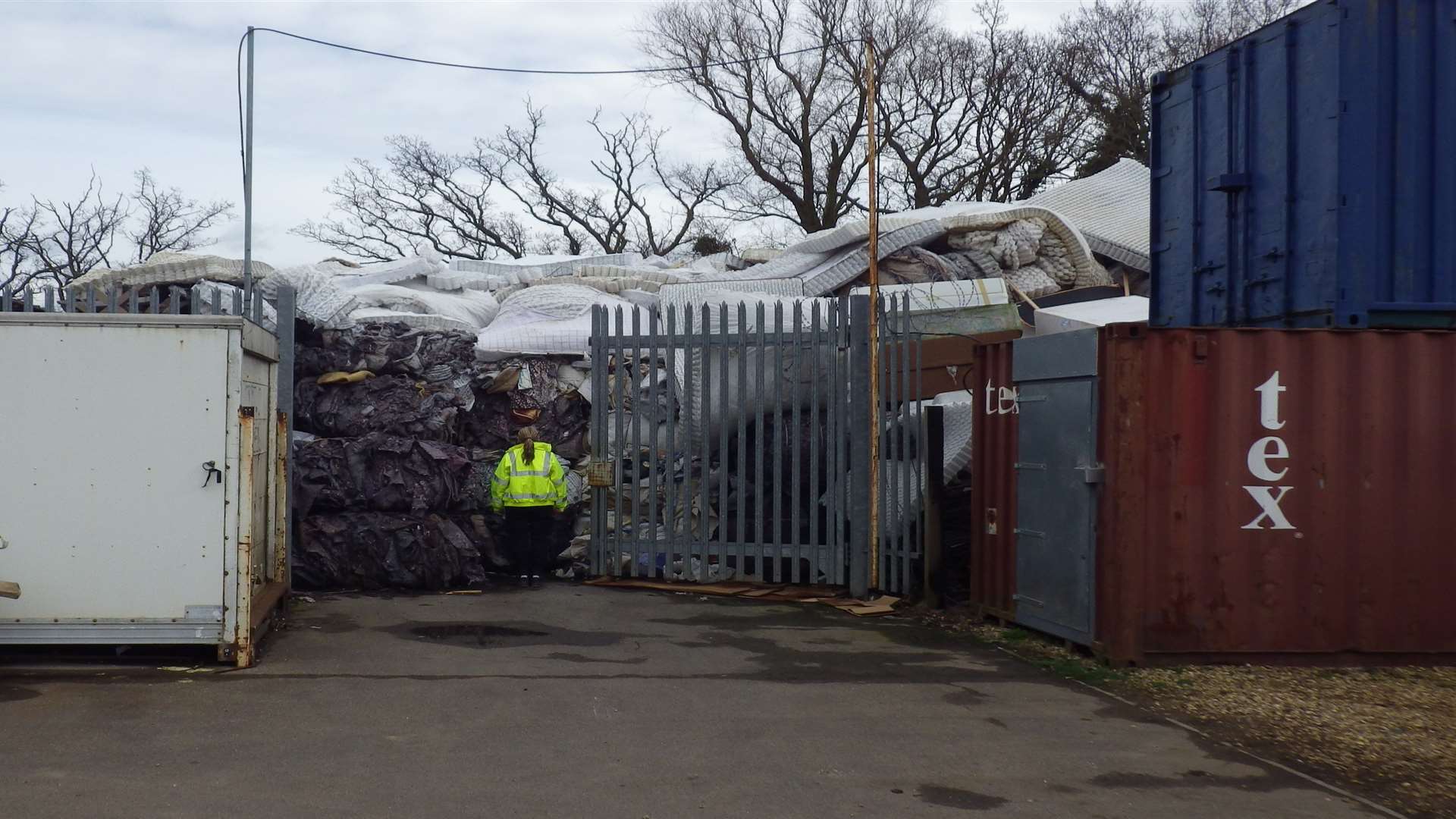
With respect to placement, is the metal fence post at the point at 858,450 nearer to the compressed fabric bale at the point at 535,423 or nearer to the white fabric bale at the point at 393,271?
the compressed fabric bale at the point at 535,423

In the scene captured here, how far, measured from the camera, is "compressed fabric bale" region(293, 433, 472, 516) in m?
10.4

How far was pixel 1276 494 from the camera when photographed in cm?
711

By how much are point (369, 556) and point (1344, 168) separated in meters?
7.59

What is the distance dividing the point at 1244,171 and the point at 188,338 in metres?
6.60

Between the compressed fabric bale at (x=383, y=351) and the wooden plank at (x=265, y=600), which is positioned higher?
the compressed fabric bale at (x=383, y=351)

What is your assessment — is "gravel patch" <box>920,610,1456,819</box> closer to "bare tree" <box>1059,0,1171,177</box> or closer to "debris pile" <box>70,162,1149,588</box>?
"debris pile" <box>70,162,1149,588</box>

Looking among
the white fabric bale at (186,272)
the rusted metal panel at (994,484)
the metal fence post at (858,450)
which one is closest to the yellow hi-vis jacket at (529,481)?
the metal fence post at (858,450)

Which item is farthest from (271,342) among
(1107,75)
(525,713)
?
(1107,75)

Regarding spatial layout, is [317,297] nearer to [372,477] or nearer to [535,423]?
[535,423]

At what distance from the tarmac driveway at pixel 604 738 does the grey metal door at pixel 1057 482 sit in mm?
517

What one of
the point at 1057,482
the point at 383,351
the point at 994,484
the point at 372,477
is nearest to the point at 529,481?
the point at 372,477

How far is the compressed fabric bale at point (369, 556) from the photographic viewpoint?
395 inches

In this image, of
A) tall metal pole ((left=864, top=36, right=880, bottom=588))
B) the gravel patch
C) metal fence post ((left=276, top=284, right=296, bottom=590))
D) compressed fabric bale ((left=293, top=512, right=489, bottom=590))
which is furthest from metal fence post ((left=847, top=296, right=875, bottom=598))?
metal fence post ((left=276, top=284, right=296, bottom=590))

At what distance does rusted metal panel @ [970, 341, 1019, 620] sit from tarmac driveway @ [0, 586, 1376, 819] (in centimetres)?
74
